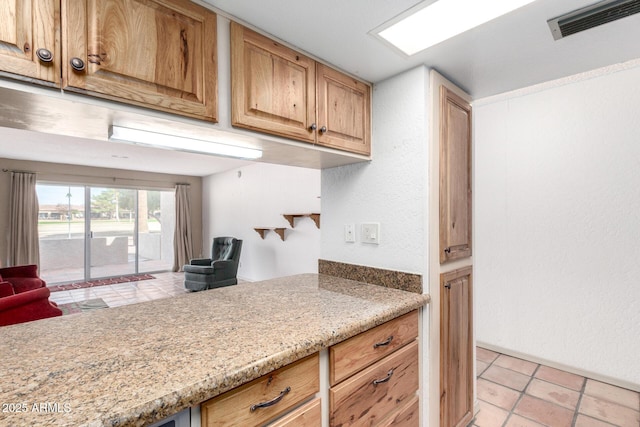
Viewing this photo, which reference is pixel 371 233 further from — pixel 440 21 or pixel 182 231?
pixel 182 231

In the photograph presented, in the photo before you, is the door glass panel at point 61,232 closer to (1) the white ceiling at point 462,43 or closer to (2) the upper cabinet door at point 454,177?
(1) the white ceiling at point 462,43

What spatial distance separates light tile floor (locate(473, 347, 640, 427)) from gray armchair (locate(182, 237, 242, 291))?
384cm

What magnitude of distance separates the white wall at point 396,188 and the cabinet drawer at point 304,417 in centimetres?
72

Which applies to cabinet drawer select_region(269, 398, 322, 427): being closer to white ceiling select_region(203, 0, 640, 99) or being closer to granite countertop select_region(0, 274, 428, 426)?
granite countertop select_region(0, 274, 428, 426)

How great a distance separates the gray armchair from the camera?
487 centimetres

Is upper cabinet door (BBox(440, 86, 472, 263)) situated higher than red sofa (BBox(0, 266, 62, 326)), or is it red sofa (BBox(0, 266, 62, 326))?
upper cabinet door (BBox(440, 86, 472, 263))

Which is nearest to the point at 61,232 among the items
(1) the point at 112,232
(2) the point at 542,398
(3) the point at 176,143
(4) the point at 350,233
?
(1) the point at 112,232

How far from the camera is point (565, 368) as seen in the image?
2.39 meters

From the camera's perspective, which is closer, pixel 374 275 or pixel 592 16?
pixel 592 16

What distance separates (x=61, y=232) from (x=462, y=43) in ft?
24.4

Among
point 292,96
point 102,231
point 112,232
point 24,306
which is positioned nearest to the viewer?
point 292,96

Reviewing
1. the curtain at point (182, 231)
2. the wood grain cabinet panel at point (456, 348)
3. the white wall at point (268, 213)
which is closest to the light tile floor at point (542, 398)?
the wood grain cabinet panel at point (456, 348)

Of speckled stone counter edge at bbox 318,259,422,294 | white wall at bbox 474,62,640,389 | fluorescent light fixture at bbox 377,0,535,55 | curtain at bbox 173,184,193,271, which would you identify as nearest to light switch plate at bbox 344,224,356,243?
speckled stone counter edge at bbox 318,259,422,294

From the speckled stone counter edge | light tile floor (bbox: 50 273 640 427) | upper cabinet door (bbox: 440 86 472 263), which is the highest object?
upper cabinet door (bbox: 440 86 472 263)
